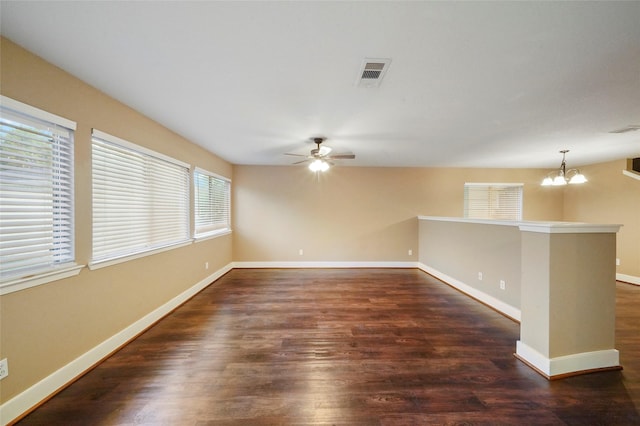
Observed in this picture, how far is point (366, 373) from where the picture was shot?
1969mm

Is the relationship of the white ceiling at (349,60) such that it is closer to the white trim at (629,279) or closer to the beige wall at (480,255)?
the beige wall at (480,255)

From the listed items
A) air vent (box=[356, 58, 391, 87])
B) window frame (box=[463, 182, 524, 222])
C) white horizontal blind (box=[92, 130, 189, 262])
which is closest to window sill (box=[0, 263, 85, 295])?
white horizontal blind (box=[92, 130, 189, 262])

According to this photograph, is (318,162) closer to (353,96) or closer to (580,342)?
(353,96)

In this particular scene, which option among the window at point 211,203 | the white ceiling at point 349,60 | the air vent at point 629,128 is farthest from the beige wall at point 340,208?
the air vent at point 629,128

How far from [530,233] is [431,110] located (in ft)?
4.98

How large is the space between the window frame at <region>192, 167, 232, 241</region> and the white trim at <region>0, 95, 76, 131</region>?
77.1 inches

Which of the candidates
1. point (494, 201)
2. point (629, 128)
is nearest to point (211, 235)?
point (629, 128)

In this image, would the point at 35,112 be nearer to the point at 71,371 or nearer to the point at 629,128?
the point at 71,371

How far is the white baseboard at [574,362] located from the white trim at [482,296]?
0.86 m

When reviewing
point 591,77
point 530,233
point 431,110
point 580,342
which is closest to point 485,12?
point 431,110

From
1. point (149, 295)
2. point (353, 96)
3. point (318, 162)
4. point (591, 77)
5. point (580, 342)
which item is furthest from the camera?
point (318, 162)

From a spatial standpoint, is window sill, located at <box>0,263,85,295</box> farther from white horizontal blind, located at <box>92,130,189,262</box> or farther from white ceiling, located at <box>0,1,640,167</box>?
white ceiling, located at <box>0,1,640,167</box>

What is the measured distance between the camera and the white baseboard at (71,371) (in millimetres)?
1512

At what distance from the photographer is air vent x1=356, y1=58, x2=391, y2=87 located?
1.68m
